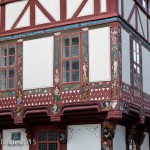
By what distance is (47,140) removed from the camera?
677 inches

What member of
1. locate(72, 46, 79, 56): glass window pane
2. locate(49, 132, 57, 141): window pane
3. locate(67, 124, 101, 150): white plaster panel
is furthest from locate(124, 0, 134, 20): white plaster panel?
locate(49, 132, 57, 141): window pane

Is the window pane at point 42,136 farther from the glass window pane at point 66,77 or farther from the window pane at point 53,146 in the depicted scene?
the glass window pane at point 66,77

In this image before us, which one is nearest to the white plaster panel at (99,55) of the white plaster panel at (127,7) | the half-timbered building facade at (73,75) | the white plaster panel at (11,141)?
the half-timbered building facade at (73,75)

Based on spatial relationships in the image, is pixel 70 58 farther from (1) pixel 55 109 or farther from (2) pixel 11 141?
(2) pixel 11 141

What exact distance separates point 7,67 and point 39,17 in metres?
2.22

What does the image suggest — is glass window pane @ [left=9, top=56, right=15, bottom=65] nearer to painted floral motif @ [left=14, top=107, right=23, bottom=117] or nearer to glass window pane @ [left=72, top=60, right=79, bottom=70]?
painted floral motif @ [left=14, top=107, right=23, bottom=117]

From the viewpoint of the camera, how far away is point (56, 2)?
56.9 ft

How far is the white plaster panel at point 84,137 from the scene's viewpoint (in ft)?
52.9

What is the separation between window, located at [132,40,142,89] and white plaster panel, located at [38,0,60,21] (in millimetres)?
2994

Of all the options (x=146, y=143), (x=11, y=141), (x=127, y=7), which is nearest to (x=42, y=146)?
(x=11, y=141)

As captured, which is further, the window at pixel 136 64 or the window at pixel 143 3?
the window at pixel 143 3

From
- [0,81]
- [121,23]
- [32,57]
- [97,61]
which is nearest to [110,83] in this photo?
[97,61]

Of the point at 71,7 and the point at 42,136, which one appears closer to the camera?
the point at 71,7

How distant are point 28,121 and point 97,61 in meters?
3.52
